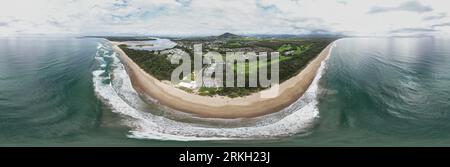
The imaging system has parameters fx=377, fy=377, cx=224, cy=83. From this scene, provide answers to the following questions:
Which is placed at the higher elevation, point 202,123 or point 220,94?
point 220,94

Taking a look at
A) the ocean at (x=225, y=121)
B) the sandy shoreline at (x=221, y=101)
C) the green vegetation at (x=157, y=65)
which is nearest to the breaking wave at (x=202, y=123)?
the ocean at (x=225, y=121)

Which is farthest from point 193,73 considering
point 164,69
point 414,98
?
point 414,98

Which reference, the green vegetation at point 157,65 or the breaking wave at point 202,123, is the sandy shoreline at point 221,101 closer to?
the breaking wave at point 202,123

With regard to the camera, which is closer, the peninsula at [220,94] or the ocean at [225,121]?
the ocean at [225,121]

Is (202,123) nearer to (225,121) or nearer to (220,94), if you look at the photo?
(225,121)

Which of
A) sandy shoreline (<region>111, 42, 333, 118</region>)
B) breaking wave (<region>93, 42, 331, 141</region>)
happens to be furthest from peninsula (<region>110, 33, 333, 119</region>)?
breaking wave (<region>93, 42, 331, 141</region>)
